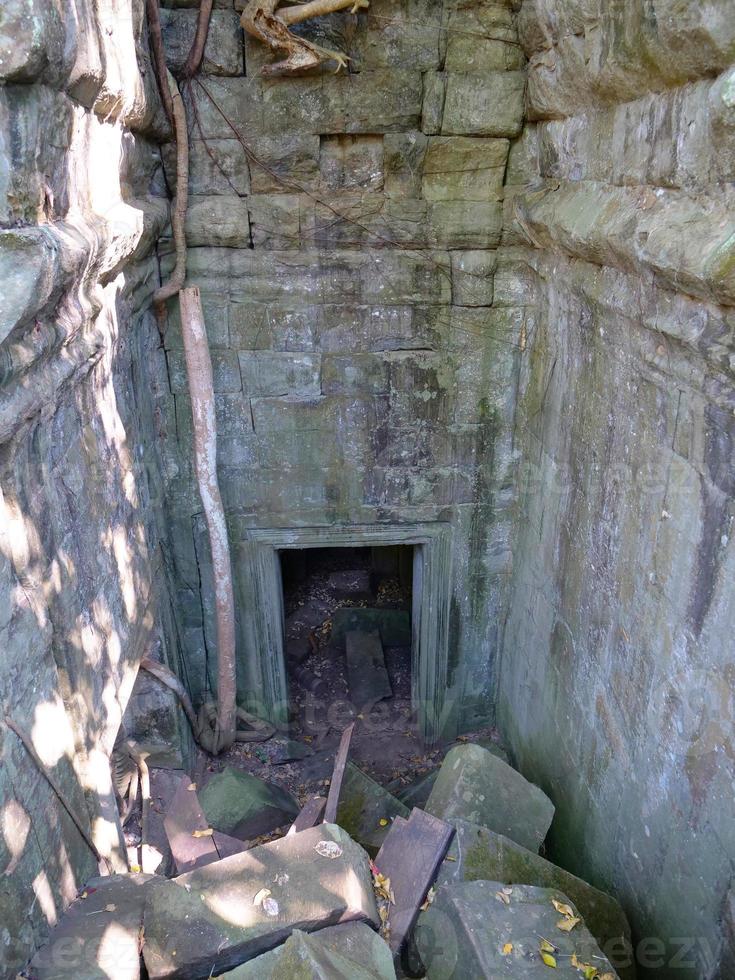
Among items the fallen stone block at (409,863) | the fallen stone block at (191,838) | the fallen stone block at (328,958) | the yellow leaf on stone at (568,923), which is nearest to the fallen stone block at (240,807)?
the fallen stone block at (191,838)

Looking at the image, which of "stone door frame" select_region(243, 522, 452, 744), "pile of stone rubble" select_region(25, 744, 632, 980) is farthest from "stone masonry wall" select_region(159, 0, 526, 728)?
"pile of stone rubble" select_region(25, 744, 632, 980)

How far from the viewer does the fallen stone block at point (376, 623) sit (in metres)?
7.36

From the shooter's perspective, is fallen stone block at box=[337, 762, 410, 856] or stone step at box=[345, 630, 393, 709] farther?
stone step at box=[345, 630, 393, 709]

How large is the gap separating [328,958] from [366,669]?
14.6ft

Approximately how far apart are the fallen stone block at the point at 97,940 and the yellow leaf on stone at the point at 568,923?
1.65 meters

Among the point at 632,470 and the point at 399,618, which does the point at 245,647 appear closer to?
the point at 399,618

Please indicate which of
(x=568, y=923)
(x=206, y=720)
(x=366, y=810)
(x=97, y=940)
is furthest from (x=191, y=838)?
(x=568, y=923)

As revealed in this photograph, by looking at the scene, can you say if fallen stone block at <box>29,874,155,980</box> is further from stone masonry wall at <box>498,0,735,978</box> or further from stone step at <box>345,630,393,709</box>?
stone step at <box>345,630,393,709</box>

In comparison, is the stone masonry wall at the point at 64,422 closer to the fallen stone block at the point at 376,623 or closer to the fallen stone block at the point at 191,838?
the fallen stone block at the point at 191,838

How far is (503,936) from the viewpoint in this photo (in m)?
2.84

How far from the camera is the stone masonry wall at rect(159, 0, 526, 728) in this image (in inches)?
168

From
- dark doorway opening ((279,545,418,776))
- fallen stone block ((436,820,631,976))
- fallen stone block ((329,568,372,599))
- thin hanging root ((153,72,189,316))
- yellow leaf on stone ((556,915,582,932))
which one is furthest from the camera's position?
fallen stone block ((329,568,372,599))

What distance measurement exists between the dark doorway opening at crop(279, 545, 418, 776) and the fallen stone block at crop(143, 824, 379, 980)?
2.87 meters

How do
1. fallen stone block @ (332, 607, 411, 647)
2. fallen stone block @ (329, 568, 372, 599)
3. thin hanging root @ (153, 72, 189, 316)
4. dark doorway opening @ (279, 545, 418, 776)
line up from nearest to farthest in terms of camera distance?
thin hanging root @ (153, 72, 189, 316), dark doorway opening @ (279, 545, 418, 776), fallen stone block @ (332, 607, 411, 647), fallen stone block @ (329, 568, 372, 599)
